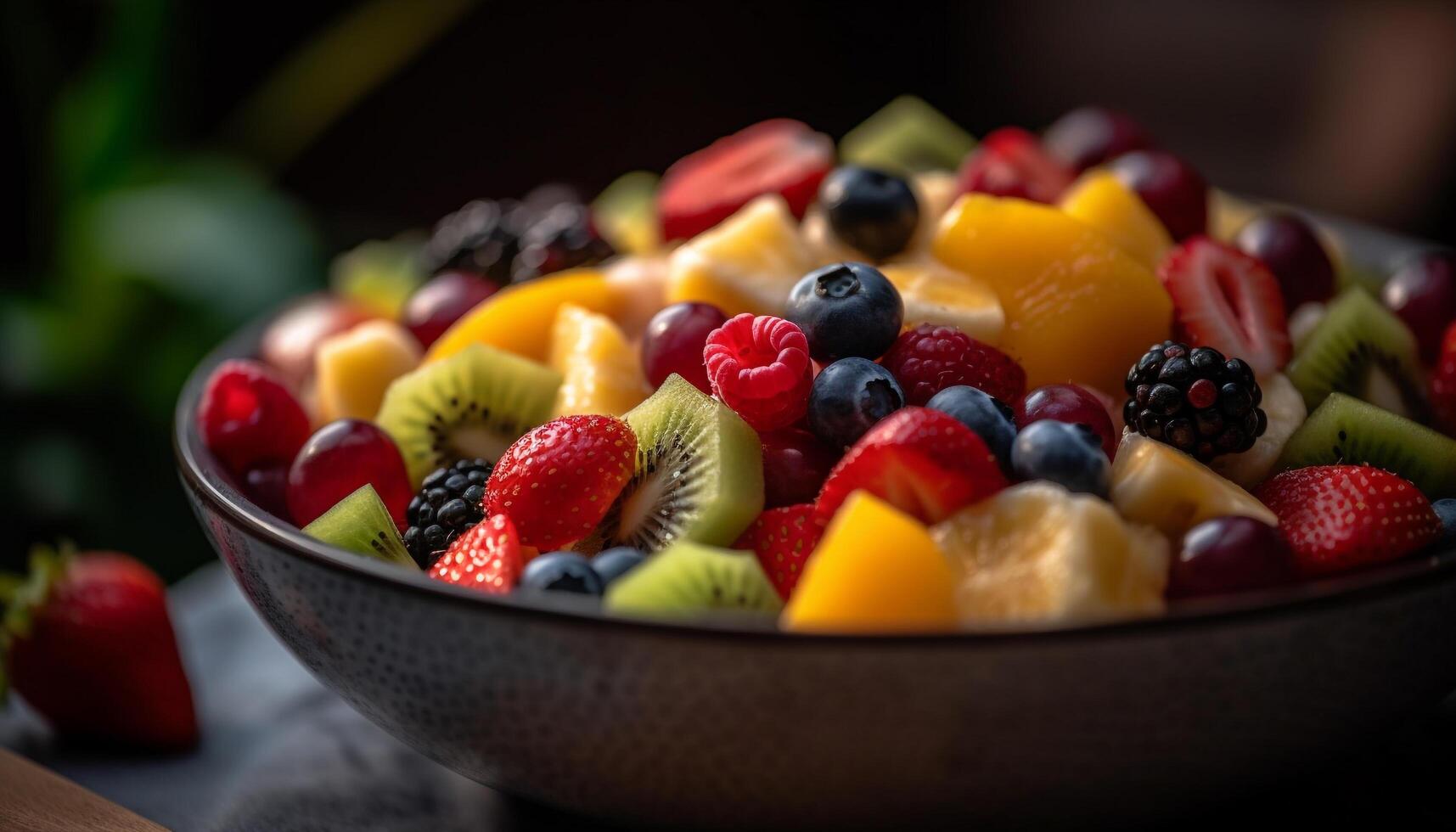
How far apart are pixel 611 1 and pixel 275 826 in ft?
8.76

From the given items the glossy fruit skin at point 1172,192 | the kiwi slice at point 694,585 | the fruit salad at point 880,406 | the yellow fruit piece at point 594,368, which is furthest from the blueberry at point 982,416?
the glossy fruit skin at point 1172,192

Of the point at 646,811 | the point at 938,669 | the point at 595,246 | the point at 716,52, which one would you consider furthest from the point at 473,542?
the point at 716,52

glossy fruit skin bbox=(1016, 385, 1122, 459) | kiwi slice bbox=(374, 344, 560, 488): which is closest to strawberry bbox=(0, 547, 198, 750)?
kiwi slice bbox=(374, 344, 560, 488)

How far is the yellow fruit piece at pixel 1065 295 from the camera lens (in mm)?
1135

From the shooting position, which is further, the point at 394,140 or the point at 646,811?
the point at 394,140

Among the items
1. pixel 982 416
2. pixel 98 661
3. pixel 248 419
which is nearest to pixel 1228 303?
pixel 982 416

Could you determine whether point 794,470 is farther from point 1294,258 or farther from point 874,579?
point 1294,258

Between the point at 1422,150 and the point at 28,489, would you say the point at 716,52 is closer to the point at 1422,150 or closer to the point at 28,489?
the point at 1422,150

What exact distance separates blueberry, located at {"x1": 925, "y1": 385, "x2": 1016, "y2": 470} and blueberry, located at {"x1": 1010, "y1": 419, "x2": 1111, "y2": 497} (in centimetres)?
3

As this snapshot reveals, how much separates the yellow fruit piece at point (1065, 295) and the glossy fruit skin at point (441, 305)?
23.0 inches

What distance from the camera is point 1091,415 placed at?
1026mm

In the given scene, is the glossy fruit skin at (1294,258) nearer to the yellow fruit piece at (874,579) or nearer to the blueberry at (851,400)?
the blueberry at (851,400)

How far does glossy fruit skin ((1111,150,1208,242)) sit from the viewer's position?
1435mm

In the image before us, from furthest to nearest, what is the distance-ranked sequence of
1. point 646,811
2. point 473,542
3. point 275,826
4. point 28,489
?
point 28,489
point 275,826
point 473,542
point 646,811
